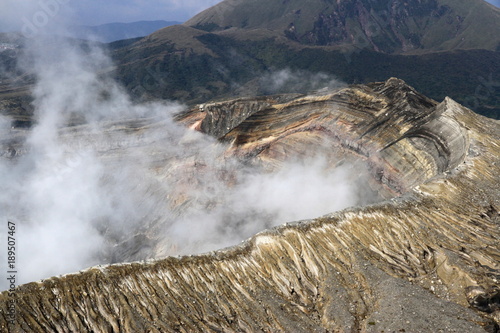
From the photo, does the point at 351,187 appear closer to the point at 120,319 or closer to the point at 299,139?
Result: the point at 299,139

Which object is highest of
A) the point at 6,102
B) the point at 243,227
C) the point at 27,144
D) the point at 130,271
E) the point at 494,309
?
the point at 6,102

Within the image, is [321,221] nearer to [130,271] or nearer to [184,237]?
[130,271]

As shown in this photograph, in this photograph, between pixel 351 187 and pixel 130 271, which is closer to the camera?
pixel 130 271

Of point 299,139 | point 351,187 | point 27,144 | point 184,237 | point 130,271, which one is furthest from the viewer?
point 27,144

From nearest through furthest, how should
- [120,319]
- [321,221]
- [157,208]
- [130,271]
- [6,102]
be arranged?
[120,319], [130,271], [321,221], [157,208], [6,102]

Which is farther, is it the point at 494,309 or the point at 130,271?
the point at 130,271

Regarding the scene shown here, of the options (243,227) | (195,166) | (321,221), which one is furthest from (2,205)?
(321,221)

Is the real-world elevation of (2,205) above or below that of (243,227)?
above

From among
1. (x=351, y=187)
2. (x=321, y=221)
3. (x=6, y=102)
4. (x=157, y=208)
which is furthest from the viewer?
(x=6, y=102)

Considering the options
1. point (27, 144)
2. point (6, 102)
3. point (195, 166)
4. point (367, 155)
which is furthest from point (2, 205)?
point (6, 102)
